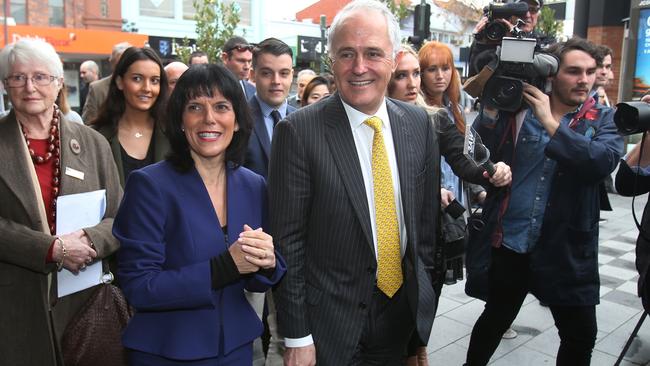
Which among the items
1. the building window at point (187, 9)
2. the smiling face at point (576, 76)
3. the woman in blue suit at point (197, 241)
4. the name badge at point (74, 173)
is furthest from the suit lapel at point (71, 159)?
the building window at point (187, 9)

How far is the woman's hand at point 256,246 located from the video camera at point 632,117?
1861 millimetres

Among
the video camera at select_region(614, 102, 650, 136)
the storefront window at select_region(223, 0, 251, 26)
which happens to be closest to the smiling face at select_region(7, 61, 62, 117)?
the video camera at select_region(614, 102, 650, 136)

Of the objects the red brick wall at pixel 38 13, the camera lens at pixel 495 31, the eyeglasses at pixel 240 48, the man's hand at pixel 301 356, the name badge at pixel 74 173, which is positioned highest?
the red brick wall at pixel 38 13

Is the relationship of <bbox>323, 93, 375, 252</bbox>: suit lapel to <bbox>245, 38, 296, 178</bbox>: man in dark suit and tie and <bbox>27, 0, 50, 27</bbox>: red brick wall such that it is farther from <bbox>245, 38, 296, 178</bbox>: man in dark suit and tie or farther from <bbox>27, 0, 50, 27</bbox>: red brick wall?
<bbox>27, 0, 50, 27</bbox>: red brick wall

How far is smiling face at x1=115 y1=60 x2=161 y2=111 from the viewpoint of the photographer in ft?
10.6

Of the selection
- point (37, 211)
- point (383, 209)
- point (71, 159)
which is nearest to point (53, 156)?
point (71, 159)

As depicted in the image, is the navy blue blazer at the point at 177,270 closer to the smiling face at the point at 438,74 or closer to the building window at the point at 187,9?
the smiling face at the point at 438,74

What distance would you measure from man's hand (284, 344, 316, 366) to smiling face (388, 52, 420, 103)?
180 cm

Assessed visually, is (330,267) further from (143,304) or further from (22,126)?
(22,126)

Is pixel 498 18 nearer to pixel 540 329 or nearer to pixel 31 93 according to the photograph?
pixel 31 93

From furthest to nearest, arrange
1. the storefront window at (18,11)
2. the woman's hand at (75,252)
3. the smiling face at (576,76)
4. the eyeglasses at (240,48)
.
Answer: the storefront window at (18,11)
the eyeglasses at (240,48)
the smiling face at (576,76)
the woman's hand at (75,252)

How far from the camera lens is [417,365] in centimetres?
337

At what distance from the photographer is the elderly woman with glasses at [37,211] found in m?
2.34

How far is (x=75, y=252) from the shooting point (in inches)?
93.2
